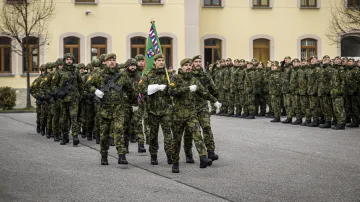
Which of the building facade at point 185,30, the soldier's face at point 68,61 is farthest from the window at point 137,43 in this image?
the soldier's face at point 68,61

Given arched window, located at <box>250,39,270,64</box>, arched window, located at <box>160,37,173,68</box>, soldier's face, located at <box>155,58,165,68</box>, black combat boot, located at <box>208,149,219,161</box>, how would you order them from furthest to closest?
arched window, located at <box>250,39,270,64</box>, arched window, located at <box>160,37,173,68</box>, black combat boot, located at <box>208,149,219,161</box>, soldier's face, located at <box>155,58,165,68</box>

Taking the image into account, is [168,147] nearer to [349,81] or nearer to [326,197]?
[326,197]

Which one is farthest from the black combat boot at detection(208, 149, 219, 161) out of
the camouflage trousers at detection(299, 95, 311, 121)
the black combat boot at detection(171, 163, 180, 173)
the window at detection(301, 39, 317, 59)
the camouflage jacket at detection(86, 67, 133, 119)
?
the window at detection(301, 39, 317, 59)

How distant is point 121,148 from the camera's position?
12781 mm

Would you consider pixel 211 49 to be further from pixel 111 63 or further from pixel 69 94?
pixel 111 63

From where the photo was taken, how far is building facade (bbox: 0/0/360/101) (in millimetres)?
34844

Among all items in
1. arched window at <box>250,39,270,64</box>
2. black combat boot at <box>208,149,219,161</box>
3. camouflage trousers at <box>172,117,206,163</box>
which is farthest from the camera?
arched window at <box>250,39,270,64</box>

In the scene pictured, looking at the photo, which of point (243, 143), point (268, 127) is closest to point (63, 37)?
point (268, 127)

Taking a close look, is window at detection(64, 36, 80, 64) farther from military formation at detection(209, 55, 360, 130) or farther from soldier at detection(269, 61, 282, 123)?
soldier at detection(269, 61, 282, 123)

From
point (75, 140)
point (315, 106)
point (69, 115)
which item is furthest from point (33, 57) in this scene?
point (75, 140)

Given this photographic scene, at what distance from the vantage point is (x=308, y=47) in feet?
127

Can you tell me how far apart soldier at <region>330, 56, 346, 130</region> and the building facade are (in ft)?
53.8

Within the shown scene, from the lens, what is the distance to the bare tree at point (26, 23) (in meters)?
32.2

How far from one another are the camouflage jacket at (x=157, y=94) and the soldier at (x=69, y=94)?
12.3ft
